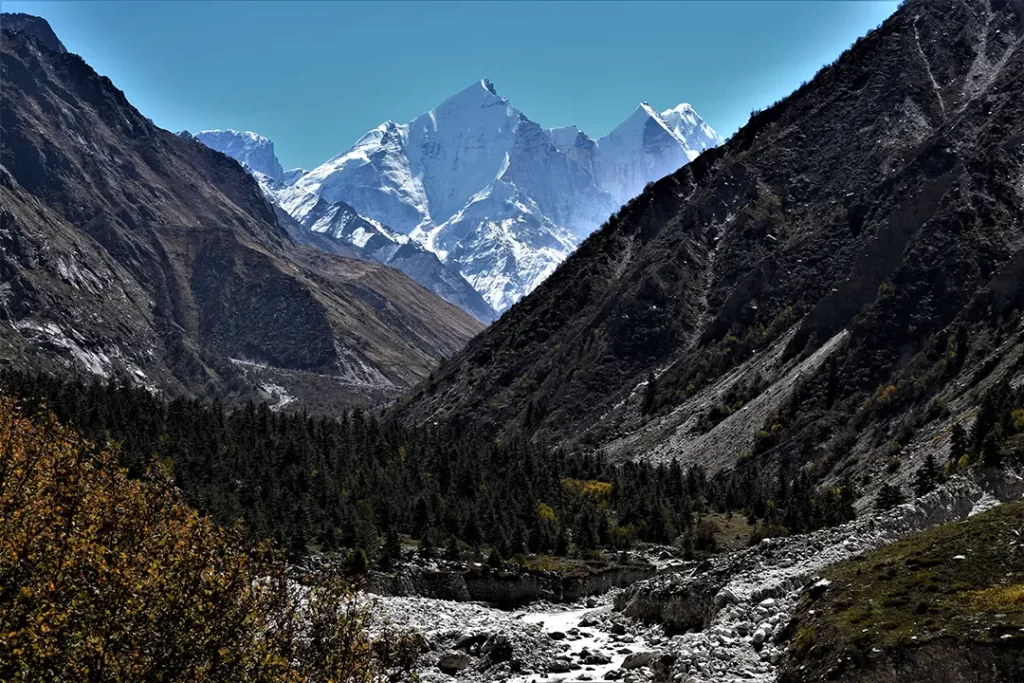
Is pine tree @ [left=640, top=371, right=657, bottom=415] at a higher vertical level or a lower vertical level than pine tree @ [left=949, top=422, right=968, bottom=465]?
higher

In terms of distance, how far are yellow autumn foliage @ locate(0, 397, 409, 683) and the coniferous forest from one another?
167ft

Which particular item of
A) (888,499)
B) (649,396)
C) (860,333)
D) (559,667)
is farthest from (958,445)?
(649,396)

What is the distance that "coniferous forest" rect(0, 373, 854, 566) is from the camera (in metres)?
100

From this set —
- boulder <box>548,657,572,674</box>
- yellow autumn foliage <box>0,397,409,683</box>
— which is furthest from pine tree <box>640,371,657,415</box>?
yellow autumn foliage <box>0,397,409,683</box>

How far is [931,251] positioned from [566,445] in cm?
7022

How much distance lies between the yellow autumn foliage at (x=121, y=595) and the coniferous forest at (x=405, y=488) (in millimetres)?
50821

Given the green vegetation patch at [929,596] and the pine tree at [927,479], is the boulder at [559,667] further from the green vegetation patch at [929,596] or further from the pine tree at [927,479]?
the pine tree at [927,479]

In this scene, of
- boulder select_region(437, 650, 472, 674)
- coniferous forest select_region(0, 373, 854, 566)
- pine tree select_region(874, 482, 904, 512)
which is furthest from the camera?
coniferous forest select_region(0, 373, 854, 566)

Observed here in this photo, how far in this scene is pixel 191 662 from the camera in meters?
29.1

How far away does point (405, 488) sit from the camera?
4875 inches

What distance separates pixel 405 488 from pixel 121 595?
3754 inches

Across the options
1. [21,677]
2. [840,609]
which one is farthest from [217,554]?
[840,609]

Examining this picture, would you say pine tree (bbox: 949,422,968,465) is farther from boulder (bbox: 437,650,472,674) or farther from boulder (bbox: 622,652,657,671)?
boulder (bbox: 437,650,472,674)

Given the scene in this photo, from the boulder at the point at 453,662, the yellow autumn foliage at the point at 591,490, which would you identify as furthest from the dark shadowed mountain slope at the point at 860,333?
the boulder at the point at 453,662
